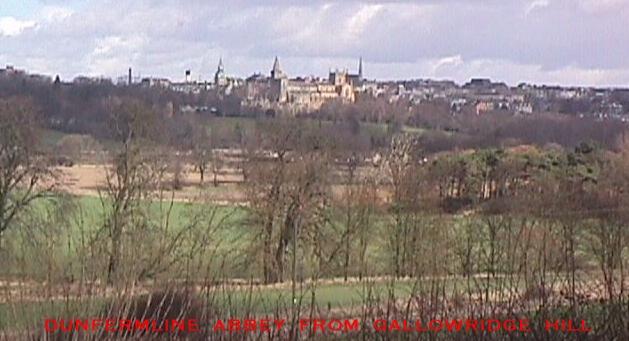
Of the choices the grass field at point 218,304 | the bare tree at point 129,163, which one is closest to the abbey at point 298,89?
the bare tree at point 129,163

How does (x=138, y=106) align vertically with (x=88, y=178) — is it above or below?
above

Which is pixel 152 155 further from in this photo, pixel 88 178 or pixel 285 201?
pixel 285 201

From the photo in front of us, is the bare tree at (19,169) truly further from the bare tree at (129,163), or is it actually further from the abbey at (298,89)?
the abbey at (298,89)

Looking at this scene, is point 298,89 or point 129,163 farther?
point 298,89

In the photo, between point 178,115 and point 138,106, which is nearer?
point 138,106

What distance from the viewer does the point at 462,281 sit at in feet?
26.5

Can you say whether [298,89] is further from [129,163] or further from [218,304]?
[218,304]

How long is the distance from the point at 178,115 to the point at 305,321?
4537 cm

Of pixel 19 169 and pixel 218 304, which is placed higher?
pixel 218 304

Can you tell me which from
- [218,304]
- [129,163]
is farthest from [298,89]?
[218,304]

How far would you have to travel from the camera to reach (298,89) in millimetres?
96375

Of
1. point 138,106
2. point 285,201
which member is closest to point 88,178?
point 138,106

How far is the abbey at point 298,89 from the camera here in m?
79.2

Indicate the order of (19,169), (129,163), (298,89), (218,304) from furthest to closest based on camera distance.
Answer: (298,89), (129,163), (19,169), (218,304)
